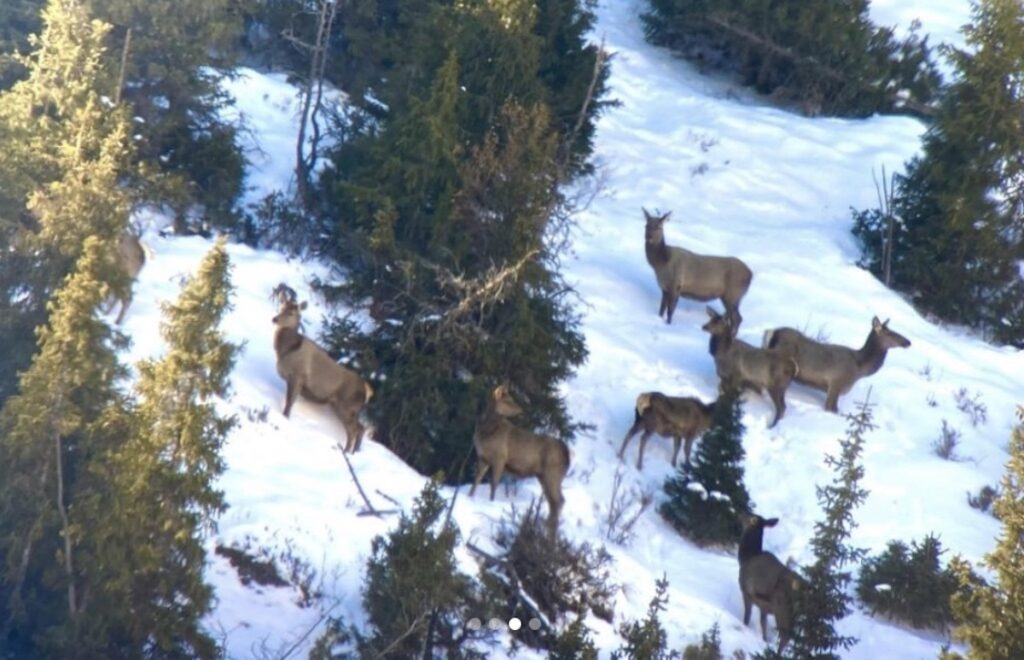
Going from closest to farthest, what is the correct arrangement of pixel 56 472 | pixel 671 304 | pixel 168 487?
pixel 168 487 < pixel 56 472 < pixel 671 304

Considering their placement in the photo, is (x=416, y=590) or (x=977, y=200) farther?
(x=977, y=200)

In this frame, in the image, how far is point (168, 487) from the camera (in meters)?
11.3

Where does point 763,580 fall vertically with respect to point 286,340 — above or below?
below

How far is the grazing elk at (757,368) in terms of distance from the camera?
1986cm

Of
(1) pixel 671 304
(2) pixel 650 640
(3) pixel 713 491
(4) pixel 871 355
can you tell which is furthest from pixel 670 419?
(2) pixel 650 640

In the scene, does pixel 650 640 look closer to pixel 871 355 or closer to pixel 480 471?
pixel 480 471

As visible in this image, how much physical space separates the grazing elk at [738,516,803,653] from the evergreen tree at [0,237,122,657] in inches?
277

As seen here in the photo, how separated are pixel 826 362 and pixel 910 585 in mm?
4575

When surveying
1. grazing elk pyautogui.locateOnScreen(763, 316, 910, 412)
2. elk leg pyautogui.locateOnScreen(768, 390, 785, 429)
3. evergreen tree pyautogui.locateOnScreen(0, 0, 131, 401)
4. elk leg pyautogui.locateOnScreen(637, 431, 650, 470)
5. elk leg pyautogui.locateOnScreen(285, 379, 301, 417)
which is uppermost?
evergreen tree pyautogui.locateOnScreen(0, 0, 131, 401)

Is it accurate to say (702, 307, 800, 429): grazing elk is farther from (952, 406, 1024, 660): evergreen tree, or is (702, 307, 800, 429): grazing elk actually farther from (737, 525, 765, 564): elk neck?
(952, 406, 1024, 660): evergreen tree

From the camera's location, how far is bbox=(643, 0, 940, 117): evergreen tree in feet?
102

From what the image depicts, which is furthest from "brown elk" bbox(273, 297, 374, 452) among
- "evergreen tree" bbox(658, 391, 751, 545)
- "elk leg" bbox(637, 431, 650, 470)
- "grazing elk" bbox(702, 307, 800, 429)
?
"grazing elk" bbox(702, 307, 800, 429)

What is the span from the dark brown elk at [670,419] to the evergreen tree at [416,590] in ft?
17.9

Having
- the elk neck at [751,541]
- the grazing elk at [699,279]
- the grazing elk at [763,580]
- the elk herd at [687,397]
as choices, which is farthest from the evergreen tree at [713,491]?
the grazing elk at [699,279]
